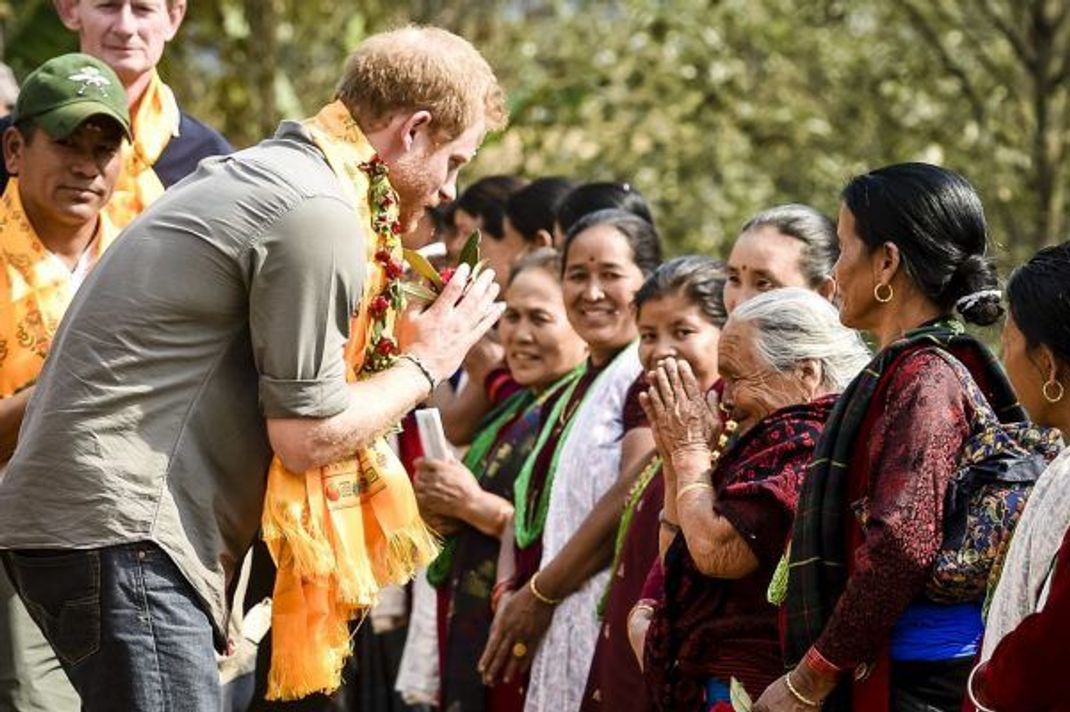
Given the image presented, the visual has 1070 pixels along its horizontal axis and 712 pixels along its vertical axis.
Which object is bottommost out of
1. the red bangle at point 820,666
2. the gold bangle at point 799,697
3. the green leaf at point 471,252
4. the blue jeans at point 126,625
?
the gold bangle at point 799,697

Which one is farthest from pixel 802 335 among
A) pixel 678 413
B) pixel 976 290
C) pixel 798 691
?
pixel 798 691

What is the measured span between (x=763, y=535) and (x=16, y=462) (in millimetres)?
1787

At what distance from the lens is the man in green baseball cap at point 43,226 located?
17.3 feet

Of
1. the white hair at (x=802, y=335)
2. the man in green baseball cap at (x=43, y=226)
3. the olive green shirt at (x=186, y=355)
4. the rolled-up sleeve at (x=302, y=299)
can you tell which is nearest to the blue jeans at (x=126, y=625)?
the olive green shirt at (x=186, y=355)

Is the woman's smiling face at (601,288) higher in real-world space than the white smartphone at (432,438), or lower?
higher

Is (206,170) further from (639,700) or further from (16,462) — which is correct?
(639,700)

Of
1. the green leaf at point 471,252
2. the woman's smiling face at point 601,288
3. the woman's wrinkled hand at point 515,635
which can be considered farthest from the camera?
the woman's smiling face at point 601,288

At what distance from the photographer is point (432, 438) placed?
6.82 m

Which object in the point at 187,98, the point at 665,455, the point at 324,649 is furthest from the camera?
the point at 187,98

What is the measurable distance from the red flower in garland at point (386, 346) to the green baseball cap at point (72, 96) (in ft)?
3.68

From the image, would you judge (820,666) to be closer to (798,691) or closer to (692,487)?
(798,691)

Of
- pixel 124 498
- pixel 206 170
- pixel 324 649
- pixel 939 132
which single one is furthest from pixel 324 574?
pixel 939 132

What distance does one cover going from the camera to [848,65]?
12.9 m

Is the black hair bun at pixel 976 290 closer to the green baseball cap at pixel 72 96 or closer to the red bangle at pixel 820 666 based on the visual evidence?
the red bangle at pixel 820 666
